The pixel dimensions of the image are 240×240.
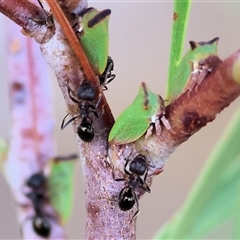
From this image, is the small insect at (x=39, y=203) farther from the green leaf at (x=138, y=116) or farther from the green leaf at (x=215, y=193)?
the green leaf at (x=138, y=116)

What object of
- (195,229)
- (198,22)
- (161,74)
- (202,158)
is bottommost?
(202,158)

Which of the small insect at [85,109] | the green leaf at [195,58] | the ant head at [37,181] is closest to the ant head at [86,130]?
the small insect at [85,109]

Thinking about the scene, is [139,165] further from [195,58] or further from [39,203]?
[39,203]

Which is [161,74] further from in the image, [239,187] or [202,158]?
[239,187]

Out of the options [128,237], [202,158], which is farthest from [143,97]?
[202,158]

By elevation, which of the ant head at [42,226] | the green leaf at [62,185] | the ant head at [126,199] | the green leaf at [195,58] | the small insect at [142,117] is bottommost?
the ant head at [42,226]

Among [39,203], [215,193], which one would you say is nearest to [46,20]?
[215,193]
